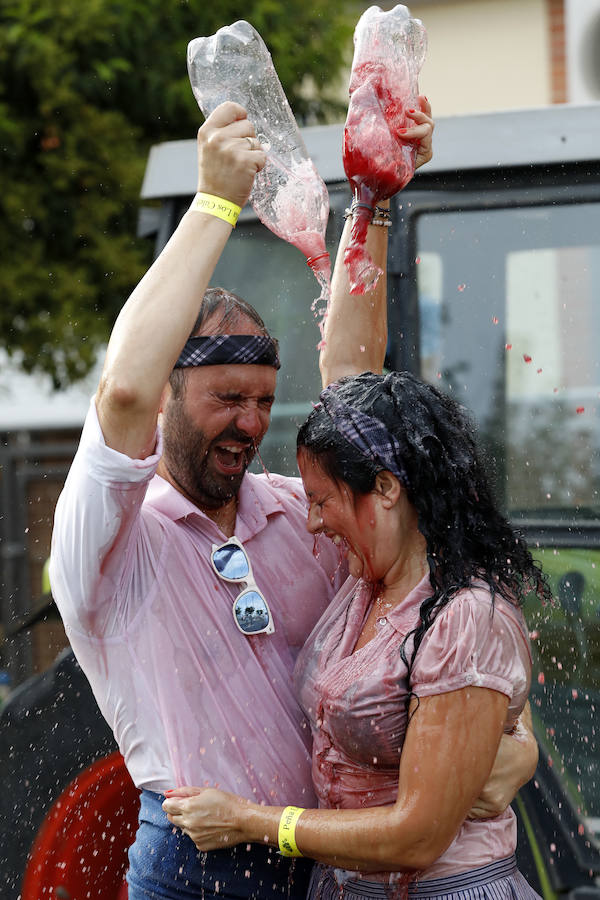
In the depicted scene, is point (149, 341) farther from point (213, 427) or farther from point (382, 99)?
point (382, 99)

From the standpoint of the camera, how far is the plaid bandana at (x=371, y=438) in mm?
2012

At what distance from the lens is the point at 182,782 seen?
6.77ft

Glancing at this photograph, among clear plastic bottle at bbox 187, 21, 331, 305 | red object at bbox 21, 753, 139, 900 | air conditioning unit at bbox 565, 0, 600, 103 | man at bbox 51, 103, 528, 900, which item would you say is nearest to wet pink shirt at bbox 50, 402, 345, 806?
man at bbox 51, 103, 528, 900

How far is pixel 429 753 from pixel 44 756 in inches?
66.2

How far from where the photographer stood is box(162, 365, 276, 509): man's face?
2229 mm

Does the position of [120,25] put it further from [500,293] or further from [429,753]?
[429,753]

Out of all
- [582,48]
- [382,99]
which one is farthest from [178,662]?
[582,48]

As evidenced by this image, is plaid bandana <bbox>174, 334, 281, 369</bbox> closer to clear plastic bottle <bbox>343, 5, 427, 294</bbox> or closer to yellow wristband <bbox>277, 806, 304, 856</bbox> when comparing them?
clear plastic bottle <bbox>343, 5, 427, 294</bbox>

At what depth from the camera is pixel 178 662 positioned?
2.08 m

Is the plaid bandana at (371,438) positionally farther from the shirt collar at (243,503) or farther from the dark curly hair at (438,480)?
the shirt collar at (243,503)

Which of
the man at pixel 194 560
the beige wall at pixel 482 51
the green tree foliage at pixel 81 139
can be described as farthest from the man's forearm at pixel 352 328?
the beige wall at pixel 482 51

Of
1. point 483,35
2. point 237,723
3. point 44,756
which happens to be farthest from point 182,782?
point 483,35

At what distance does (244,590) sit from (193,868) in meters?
0.54

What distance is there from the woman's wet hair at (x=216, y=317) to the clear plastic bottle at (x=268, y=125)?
0.19m
